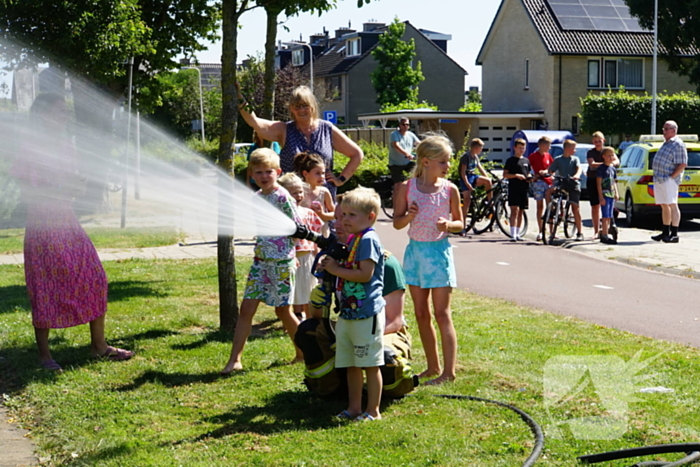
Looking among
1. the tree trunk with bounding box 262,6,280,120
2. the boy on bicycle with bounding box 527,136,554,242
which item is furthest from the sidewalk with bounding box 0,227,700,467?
the tree trunk with bounding box 262,6,280,120

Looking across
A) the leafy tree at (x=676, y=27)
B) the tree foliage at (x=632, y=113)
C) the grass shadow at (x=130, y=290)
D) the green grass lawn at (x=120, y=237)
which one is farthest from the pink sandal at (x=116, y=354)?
the leafy tree at (x=676, y=27)

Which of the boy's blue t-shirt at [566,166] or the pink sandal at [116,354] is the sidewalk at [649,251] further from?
the pink sandal at [116,354]

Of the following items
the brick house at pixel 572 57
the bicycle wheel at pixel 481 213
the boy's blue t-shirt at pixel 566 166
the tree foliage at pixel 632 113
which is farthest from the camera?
the brick house at pixel 572 57

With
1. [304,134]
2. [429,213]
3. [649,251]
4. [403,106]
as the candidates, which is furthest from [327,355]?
[403,106]

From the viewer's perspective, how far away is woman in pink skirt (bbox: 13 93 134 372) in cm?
670

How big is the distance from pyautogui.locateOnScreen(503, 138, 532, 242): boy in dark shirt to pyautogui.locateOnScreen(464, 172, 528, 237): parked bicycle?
45 cm

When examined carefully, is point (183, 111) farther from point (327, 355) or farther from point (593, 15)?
Result: point (327, 355)

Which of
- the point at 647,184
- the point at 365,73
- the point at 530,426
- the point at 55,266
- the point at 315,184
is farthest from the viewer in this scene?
the point at 365,73

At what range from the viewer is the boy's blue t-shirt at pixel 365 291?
532 cm

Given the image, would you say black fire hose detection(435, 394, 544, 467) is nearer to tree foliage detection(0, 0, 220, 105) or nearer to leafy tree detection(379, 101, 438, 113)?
tree foliage detection(0, 0, 220, 105)

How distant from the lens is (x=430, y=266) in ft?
20.5

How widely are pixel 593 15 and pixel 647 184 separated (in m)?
35.3

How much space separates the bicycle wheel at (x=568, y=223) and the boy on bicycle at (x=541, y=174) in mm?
469

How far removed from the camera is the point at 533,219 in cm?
2073
